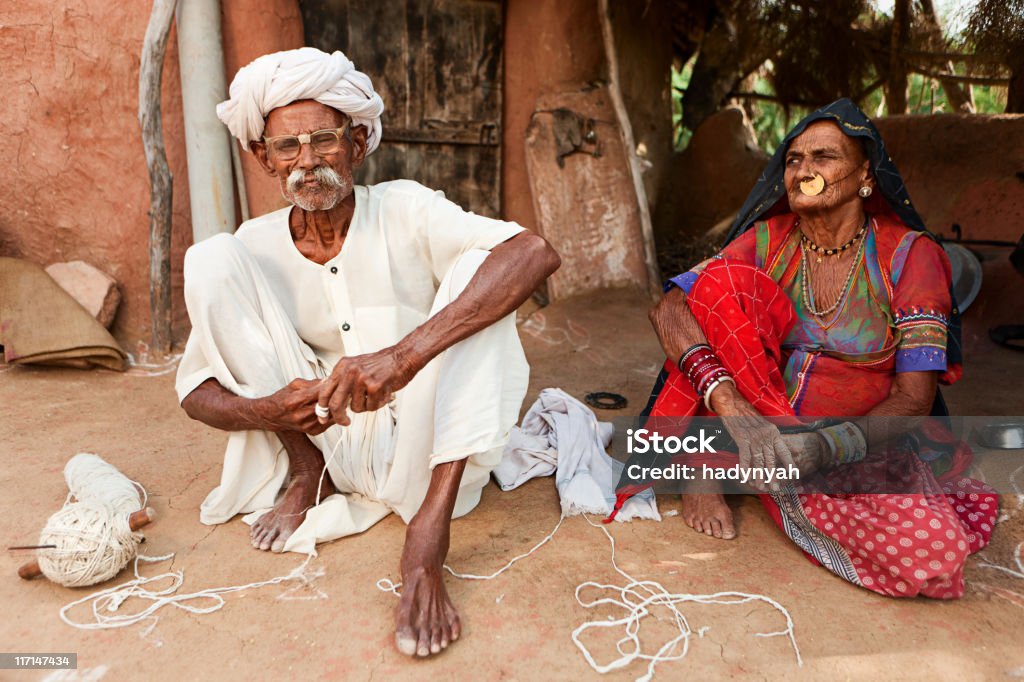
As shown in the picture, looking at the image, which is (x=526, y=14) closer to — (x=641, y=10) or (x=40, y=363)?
(x=641, y=10)

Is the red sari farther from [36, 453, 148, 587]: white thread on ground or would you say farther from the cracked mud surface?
[36, 453, 148, 587]: white thread on ground

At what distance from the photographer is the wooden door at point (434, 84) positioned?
4613mm

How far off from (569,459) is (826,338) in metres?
0.91

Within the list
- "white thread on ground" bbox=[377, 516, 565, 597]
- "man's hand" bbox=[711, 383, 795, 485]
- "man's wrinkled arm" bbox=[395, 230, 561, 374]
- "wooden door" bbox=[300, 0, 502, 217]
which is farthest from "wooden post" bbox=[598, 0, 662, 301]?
"white thread on ground" bbox=[377, 516, 565, 597]

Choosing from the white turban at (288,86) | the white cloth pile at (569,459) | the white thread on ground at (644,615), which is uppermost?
the white turban at (288,86)

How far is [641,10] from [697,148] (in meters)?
1.47

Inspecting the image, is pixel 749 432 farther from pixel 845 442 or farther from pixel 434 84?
pixel 434 84

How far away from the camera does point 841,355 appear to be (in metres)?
2.28

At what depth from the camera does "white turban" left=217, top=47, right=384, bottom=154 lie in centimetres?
206

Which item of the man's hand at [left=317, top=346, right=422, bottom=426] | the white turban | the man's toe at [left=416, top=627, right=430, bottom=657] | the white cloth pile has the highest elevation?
the white turban

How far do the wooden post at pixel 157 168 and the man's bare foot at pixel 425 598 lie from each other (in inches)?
104

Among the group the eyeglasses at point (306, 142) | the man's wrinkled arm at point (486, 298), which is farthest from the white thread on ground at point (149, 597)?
the eyeglasses at point (306, 142)

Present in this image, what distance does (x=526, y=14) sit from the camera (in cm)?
493

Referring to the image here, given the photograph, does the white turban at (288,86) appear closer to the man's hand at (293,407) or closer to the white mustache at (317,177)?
the white mustache at (317,177)
